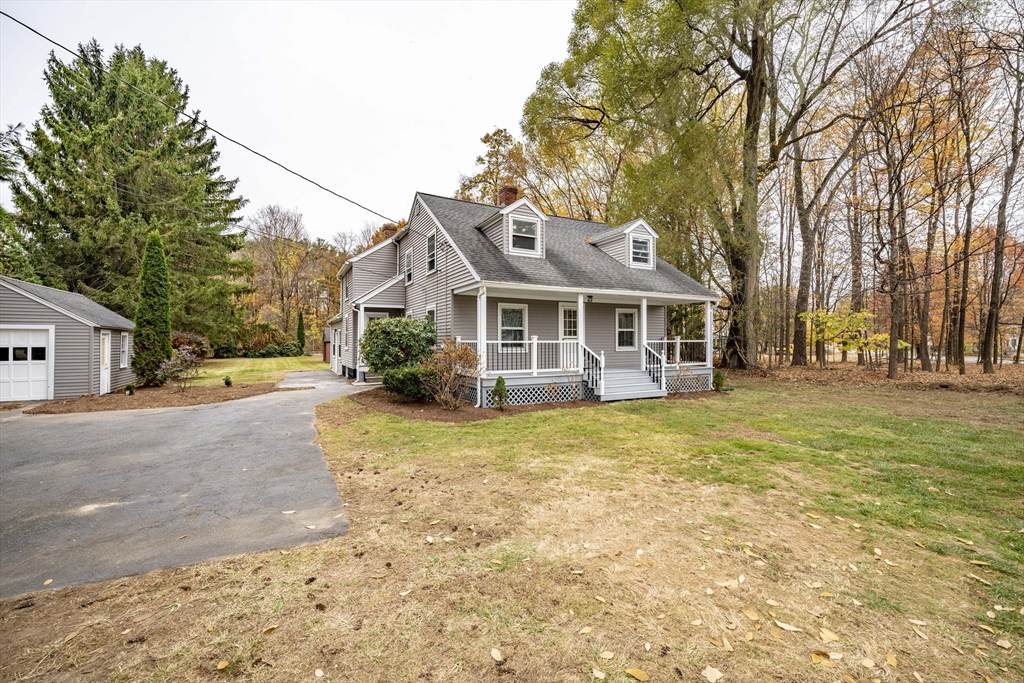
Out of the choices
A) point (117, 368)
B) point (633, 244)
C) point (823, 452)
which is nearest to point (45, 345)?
point (117, 368)

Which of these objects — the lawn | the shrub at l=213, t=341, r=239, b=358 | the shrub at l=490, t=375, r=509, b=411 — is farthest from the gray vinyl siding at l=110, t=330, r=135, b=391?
the shrub at l=213, t=341, r=239, b=358

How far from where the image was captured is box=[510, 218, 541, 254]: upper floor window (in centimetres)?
1380

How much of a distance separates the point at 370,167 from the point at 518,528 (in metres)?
30.4

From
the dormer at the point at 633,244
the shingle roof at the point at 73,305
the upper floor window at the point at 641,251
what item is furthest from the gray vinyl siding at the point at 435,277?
the shingle roof at the point at 73,305

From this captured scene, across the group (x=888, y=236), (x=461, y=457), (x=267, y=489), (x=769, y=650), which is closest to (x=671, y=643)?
(x=769, y=650)

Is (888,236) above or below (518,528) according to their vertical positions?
above

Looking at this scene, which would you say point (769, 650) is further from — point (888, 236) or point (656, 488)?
point (888, 236)

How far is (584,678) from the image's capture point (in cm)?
232

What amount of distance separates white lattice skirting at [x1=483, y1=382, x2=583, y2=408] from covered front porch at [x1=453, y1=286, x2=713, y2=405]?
0.03 m

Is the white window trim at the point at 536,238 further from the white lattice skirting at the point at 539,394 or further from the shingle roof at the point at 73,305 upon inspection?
the shingle roof at the point at 73,305

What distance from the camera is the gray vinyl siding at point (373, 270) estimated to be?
18922 millimetres

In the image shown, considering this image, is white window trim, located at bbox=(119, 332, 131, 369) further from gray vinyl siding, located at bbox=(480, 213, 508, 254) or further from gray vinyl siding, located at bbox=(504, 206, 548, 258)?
gray vinyl siding, located at bbox=(504, 206, 548, 258)

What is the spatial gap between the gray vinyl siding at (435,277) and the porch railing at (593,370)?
4.22 m

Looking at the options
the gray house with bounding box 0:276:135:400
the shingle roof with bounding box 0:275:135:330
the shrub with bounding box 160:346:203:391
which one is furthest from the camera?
the shrub with bounding box 160:346:203:391
